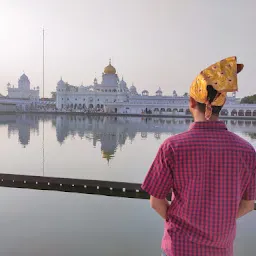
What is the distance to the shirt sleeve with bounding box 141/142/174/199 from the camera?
1.04m

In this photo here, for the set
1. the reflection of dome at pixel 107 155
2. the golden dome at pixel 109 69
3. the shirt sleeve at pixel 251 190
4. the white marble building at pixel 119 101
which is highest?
the golden dome at pixel 109 69

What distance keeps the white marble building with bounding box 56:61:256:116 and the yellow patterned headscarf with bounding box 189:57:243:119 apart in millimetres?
47051

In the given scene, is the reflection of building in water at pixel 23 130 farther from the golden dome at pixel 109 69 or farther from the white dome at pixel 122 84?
the white dome at pixel 122 84

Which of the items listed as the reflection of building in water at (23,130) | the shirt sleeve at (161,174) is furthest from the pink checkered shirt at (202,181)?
the reflection of building in water at (23,130)

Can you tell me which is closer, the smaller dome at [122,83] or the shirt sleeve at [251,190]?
the shirt sleeve at [251,190]

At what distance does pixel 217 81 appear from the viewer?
1.08 metres

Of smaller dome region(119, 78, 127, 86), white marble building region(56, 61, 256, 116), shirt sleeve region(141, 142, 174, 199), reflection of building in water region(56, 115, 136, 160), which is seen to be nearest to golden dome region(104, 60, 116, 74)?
white marble building region(56, 61, 256, 116)

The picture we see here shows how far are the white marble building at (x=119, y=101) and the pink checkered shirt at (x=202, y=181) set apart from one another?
47098mm

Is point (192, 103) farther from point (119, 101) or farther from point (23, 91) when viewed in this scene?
point (23, 91)

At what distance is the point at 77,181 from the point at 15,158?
4.95 metres

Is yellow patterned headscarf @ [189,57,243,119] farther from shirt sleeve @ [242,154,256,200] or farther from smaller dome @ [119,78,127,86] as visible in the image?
smaller dome @ [119,78,127,86]

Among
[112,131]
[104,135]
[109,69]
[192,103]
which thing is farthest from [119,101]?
[192,103]

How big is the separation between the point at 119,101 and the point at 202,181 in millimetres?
50566

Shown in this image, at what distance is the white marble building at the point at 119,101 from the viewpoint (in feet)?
158
